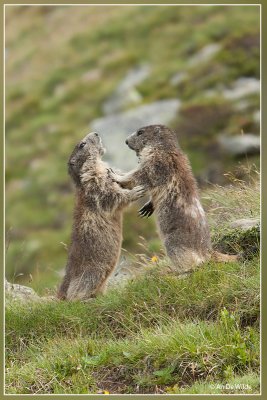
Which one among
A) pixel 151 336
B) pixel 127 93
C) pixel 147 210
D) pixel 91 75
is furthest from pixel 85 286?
pixel 91 75

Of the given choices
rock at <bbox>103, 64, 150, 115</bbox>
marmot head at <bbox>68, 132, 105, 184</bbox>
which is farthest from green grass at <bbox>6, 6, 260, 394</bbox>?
marmot head at <bbox>68, 132, 105, 184</bbox>

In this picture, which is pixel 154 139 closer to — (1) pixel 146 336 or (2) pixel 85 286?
(2) pixel 85 286

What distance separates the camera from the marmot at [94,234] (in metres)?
13.1

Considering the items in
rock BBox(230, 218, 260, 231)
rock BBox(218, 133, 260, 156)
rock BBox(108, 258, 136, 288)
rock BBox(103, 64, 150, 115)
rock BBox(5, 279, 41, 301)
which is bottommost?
rock BBox(218, 133, 260, 156)

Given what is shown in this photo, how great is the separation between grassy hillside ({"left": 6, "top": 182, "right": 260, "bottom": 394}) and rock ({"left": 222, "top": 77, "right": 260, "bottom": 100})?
17.5m

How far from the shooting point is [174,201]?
42.1 feet

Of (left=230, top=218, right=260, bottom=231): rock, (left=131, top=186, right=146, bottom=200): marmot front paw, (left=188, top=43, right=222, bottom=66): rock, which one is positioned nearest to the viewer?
(left=131, top=186, right=146, bottom=200): marmot front paw

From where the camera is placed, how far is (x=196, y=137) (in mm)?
29562


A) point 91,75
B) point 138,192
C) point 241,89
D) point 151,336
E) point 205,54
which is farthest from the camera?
point 91,75

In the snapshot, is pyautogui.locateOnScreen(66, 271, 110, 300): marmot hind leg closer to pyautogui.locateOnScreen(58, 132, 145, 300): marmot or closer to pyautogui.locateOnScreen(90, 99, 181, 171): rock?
pyautogui.locateOnScreen(58, 132, 145, 300): marmot

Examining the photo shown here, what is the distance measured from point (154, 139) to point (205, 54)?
21.2 m

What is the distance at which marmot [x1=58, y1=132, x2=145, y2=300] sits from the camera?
13125 mm

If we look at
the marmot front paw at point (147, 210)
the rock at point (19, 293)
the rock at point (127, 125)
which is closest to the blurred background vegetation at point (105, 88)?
the rock at point (127, 125)

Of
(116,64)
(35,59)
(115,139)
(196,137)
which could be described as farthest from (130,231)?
(35,59)
